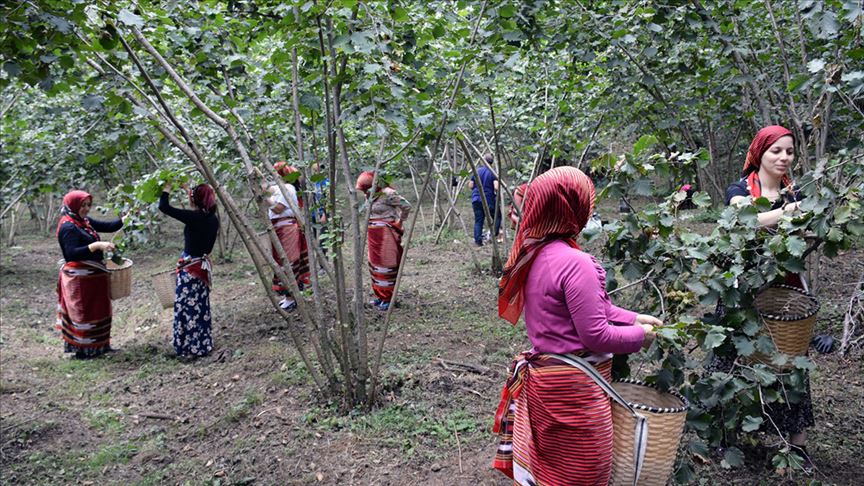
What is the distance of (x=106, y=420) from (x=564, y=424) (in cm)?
405

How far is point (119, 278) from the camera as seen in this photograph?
6.25 meters

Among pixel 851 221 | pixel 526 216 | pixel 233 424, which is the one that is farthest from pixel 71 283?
pixel 851 221

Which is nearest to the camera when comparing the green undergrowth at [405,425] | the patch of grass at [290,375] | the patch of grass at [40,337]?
the green undergrowth at [405,425]

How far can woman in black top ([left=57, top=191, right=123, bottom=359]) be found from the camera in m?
6.14

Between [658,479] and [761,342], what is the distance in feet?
2.75

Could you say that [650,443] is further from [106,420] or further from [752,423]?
[106,420]

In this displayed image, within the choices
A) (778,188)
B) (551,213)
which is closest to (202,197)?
(551,213)

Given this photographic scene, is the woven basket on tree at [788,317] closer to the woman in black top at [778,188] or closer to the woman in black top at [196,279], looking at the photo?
the woman in black top at [778,188]

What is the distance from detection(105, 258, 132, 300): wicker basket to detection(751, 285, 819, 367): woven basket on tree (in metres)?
5.70

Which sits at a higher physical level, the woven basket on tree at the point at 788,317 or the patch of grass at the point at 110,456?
the woven basket on tree at the point at 788,317

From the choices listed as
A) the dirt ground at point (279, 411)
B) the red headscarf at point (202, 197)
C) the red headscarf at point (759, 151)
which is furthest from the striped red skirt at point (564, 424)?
the red headscarf at point (202, 197)

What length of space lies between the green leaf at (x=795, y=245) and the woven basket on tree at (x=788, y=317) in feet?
1.31

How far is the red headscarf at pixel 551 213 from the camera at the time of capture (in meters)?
2.21

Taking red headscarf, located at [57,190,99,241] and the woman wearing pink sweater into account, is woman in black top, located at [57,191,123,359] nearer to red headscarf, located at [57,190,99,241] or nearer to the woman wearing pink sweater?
red headscarf, located at [57,190,99,241]
